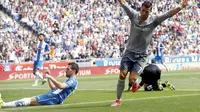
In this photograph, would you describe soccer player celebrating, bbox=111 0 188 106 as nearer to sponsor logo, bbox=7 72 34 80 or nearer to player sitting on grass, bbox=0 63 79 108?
player sitting on grass, bbox=0 63 79 108

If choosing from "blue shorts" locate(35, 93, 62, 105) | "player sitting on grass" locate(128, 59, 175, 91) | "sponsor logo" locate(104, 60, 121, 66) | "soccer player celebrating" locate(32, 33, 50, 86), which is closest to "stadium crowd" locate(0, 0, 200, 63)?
"sponsor logo" locate(104, 60, 121, 66)

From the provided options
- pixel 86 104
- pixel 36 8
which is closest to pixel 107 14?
pixel 36 8

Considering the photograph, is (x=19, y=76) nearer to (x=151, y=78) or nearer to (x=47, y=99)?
(x=151, y=78)

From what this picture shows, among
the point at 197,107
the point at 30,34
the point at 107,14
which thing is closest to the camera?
the point at 197,107

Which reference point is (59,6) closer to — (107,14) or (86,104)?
(107,14)

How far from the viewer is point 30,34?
42625mm

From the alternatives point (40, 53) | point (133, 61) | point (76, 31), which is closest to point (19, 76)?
point (40, 53)

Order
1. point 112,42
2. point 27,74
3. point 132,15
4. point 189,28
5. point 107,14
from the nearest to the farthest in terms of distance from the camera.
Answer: point 132,15 → point 27,74 → point 112,42 → point 107,14 → point 189,28

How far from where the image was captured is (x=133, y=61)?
15172 millimetres

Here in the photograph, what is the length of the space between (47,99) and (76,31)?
30.8 m

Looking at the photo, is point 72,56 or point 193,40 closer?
point 72,56

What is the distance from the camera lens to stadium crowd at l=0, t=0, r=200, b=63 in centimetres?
4109

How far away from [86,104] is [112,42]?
102 feet

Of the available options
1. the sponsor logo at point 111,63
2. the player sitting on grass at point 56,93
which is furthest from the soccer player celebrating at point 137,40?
the sponsor logo at point 111,63
